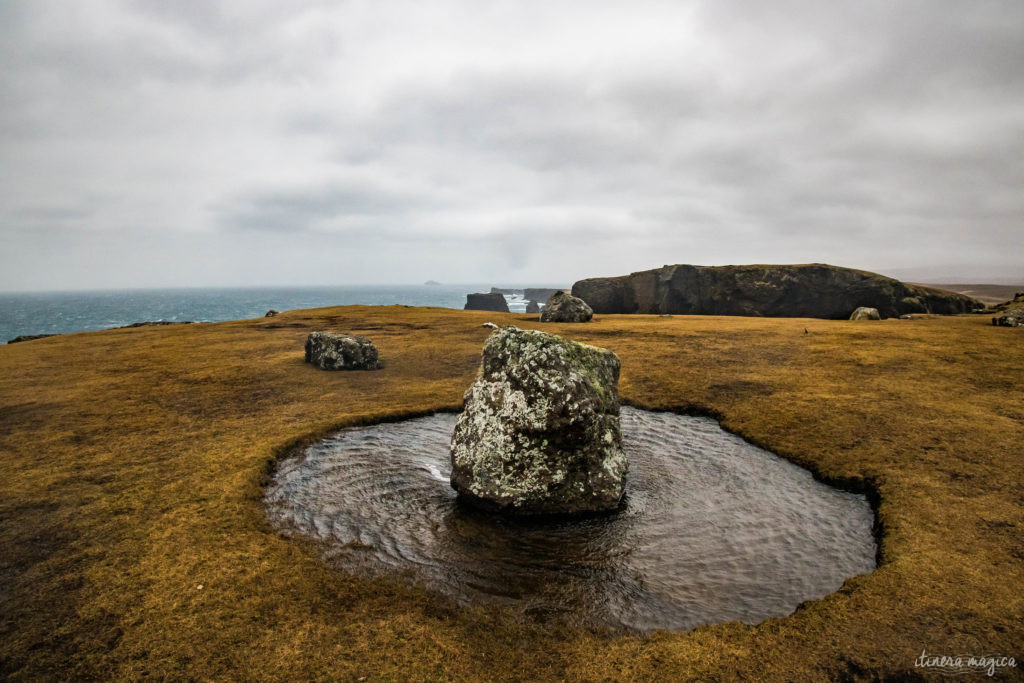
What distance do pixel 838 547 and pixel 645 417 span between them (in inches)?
304

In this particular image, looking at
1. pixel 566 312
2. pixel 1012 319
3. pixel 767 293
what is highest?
pixel 767 293

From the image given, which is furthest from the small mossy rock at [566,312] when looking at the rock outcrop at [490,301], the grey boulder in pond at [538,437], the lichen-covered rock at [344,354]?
the rock outcrop at [490,301]

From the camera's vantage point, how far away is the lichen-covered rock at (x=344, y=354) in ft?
74.9

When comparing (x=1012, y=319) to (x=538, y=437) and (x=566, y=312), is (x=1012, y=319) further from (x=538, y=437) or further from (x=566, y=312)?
(x=538, y=437)

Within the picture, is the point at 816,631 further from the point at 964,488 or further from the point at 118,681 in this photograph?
the point at 118,681

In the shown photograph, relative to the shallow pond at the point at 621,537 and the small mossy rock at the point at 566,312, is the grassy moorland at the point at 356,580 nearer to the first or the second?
the shallow pond at the point at 621,537

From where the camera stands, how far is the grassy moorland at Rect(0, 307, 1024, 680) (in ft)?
20.4

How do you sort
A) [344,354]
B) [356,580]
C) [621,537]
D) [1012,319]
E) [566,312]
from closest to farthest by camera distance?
1. [356,580]
2. [621,537]
3. [344,354]
4. [1012,319]
5. [566,312]

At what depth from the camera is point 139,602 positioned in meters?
6.97

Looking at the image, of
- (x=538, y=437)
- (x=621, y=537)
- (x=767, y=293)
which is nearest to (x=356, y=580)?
(x=538, y=437)

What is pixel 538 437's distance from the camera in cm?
1084

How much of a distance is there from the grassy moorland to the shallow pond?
45 centimetres

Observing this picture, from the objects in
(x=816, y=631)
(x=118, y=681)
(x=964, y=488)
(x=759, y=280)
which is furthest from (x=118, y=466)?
(x=759, y=280)

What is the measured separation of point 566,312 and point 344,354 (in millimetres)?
21356
